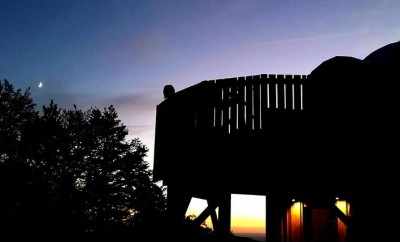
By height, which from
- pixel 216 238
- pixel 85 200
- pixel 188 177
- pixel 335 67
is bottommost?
pixel 85 200

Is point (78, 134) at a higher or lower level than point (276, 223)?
higher

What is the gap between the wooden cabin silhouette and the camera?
4.72 meters

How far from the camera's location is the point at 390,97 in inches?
169

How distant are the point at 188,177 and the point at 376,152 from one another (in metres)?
4.75

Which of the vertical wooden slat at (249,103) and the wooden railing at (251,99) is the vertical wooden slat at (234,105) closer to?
the wooden railing at (251,99)

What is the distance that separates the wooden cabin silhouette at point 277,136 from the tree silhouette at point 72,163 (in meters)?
20.3

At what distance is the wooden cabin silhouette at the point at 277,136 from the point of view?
4719mm

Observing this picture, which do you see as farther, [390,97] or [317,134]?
[317,134]

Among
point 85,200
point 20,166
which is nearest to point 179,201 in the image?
point 20,166

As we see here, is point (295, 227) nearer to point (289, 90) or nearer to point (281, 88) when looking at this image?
point (289, 90)

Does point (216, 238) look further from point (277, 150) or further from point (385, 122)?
point (385, 122)

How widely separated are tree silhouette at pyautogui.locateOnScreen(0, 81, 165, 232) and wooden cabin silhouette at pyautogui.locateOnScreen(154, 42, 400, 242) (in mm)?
20311

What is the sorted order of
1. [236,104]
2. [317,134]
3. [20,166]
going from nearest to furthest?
[317,134]
[236,104]
[20,166]

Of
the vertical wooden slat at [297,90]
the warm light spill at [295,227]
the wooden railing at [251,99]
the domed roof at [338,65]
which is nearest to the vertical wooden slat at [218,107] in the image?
the wooden railing at [251,99]
